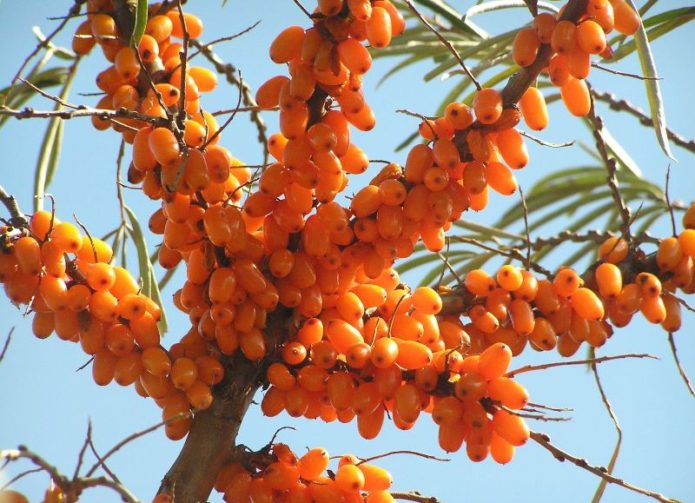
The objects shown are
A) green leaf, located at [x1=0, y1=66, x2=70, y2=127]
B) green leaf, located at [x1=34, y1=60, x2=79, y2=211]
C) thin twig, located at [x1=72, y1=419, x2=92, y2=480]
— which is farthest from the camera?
green leaf, located at [x1=0, y1=66, x2=70, y2=127]

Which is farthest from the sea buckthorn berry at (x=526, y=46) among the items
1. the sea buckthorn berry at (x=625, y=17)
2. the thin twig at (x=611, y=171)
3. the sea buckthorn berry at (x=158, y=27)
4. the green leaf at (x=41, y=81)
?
the green leaf at (x=41, y=81)

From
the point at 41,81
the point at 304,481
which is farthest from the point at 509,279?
the point at 41,81

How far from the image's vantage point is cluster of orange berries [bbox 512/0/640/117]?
1228 millimetres

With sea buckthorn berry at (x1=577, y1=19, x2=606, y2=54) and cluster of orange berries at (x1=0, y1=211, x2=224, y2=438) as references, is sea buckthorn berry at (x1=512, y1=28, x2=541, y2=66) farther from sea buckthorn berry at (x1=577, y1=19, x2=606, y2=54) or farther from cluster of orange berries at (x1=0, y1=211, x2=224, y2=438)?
cluster of orange berries at (x1=0, y1=211, x2=224, y2=438)

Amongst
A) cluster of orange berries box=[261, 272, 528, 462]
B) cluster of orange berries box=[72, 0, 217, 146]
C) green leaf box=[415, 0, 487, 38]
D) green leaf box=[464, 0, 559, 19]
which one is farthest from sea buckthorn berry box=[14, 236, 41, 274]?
green leaf box=[415, 0, 487, 38]

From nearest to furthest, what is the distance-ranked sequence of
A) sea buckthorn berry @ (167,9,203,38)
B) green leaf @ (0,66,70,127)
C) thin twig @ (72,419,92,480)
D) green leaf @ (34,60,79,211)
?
thin twig @ (72,419,92,480) < sea buckthorn berry @ (167,9,203,38) < green leaf @ (34,60,79,211) < green leaf @ (0,66,70,127)

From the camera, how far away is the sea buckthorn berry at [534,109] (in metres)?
1.30

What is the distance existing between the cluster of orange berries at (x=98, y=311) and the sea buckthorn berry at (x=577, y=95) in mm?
594

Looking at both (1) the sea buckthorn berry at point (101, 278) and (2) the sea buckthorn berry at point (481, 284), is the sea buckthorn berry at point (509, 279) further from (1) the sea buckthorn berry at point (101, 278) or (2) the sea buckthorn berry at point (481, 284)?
(1) the sea buckthorn berry at point (101, 278)

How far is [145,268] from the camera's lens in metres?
1.70

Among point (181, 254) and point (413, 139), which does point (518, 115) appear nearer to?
point (181, 254)

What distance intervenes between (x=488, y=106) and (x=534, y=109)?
0.27 ft

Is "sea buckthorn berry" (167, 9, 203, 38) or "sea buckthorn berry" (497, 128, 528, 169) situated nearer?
"sea buckthorn berry" (497, 128, 528, 169)

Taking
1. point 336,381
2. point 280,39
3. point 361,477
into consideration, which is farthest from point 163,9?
point 361,477
